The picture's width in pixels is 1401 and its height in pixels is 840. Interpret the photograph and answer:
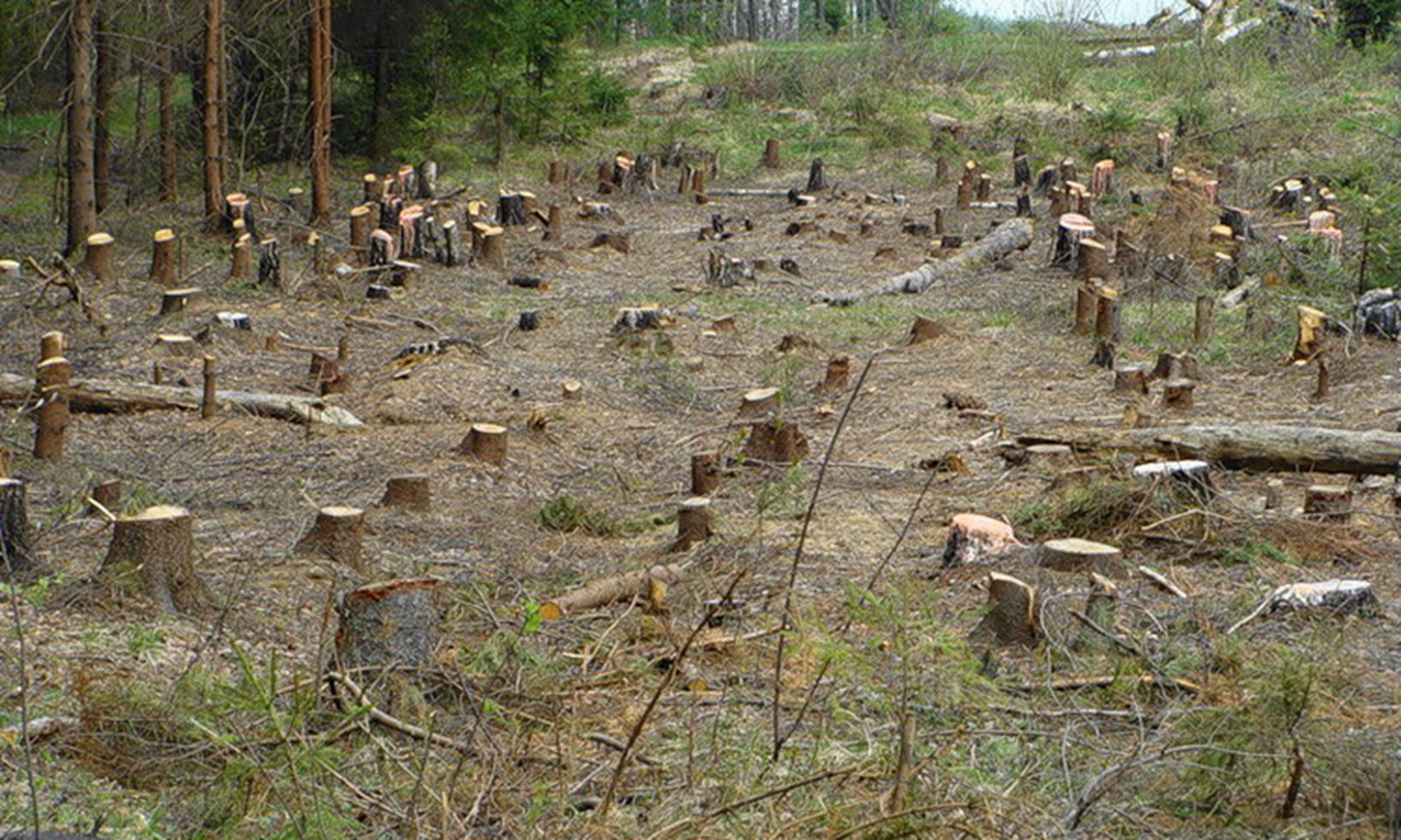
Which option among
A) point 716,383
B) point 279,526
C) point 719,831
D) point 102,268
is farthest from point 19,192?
point 719,831

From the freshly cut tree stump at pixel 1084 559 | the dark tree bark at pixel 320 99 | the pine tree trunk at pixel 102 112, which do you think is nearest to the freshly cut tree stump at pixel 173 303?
the pine tree trunk at pixel 102 112

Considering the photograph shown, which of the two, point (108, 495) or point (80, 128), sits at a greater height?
point (80, 128)

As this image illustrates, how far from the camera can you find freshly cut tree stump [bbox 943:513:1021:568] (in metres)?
6.45

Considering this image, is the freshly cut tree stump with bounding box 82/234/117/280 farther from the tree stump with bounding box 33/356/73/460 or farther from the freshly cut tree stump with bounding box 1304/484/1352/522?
the freshly cut tree stump with bounding box 1304/484/1352/522

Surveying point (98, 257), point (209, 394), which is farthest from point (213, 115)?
point (209, 394)

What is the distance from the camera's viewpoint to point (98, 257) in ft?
45.6

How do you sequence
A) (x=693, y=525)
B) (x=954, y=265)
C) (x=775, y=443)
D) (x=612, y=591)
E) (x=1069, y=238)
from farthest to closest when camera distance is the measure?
(x=954, y=265) → (x=1069, y=238) → (x=775, y=443) → (x=693, y=525) → (x=612, y=591)

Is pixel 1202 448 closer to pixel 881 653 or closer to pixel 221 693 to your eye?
pixel 881 653

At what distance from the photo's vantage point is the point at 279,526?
281 inches

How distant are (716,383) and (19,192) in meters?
14.3

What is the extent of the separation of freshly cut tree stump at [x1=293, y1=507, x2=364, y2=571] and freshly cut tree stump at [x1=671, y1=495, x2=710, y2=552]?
1.40 metres

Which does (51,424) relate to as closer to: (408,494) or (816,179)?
(408,494)

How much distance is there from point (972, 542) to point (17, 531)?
12.7 feet

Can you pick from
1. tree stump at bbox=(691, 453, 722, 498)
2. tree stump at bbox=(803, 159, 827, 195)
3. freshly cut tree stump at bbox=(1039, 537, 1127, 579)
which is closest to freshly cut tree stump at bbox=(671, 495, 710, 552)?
tree stump at bbox=(691, 453, 722, 498)
